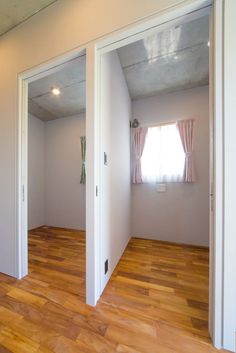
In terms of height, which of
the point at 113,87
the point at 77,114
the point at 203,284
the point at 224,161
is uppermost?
the point at 77,114

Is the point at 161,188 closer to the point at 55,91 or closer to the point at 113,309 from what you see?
the point at 113,309

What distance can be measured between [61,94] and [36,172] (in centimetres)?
188

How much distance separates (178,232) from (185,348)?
182cm

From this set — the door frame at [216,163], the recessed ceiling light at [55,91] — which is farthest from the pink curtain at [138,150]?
the door frame at [216,163]

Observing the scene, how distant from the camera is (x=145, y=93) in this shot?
9.15 feet

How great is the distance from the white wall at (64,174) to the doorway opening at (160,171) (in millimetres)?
1306

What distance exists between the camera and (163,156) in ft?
9.06

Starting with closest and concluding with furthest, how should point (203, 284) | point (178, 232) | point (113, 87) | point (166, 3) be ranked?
point (166, 3) < point (203, 284) < point (113, 87) < point (178, 232)

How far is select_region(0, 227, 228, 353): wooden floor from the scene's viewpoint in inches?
38.8

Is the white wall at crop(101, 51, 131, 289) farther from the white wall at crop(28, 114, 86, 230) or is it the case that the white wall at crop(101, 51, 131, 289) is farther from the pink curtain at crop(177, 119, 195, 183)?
the white wall at crop(28, 114, 86, 230)

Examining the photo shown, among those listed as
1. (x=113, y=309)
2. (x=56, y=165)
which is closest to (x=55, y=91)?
(x=56, y=165)

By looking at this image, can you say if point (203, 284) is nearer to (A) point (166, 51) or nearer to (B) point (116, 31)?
(B) point (116, 31)

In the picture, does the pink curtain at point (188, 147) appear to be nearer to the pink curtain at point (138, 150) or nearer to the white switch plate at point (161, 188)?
the white switch plate at point (161, 188)

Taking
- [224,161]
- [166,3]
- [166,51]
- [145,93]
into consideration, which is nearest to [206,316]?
[224,161]
